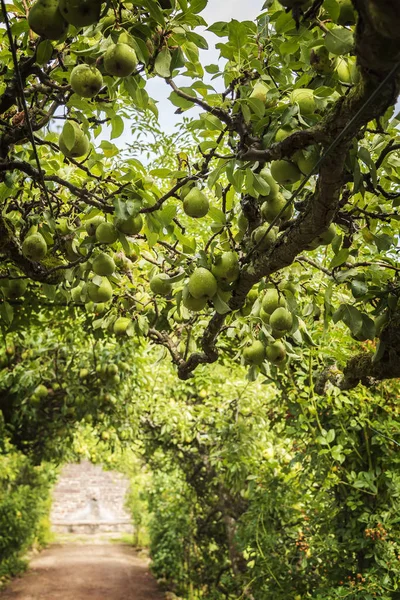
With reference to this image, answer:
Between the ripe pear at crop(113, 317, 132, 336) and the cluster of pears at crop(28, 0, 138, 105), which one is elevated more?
the cluster of pears at crop(28, 0, 138, 105)

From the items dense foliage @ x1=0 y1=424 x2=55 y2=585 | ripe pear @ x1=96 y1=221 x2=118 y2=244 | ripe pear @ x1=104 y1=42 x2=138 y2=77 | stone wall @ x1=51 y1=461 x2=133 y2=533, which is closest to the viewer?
ripe pear @ x1=104 y1=42 x2=138 y2=77

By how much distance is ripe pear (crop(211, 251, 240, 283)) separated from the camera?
1.63m

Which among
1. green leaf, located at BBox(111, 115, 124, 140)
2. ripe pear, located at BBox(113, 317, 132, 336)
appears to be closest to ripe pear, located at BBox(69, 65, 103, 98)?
green leaf, located at BBox(111, 115, 124, 140)

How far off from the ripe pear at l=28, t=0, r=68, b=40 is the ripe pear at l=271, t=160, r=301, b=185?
591 millimetres

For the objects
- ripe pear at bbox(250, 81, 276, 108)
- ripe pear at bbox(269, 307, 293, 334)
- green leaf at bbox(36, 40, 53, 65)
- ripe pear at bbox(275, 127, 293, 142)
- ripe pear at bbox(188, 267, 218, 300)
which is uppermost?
green leaf at bbox(36, 40, 53, 65)

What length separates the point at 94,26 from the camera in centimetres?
128

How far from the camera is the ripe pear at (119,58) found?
113 cm

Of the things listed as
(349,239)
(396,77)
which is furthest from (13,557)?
(396,77)

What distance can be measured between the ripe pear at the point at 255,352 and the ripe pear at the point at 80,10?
137cm

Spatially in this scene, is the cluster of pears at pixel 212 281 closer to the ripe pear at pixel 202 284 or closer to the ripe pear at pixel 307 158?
the ripe pear at pixel 202 284

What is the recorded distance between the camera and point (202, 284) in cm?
160

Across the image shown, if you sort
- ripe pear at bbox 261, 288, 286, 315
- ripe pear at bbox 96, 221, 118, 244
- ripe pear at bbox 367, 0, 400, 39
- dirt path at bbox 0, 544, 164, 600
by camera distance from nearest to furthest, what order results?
ripe pear at bbox 367, 0, 400, 39 → ripe pear at bbox 96, 221, 118, 244 → ripe pear at bbox 261, 288, 286, 315 → dirt path at bbox 0, 544, 164, 600

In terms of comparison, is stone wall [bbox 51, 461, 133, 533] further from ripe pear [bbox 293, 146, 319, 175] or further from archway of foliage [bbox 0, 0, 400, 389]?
ripe pear [bbox 293, 146, 319, 175]

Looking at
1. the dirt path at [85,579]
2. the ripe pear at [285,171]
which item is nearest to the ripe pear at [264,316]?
the ripe pear at [285,171]
